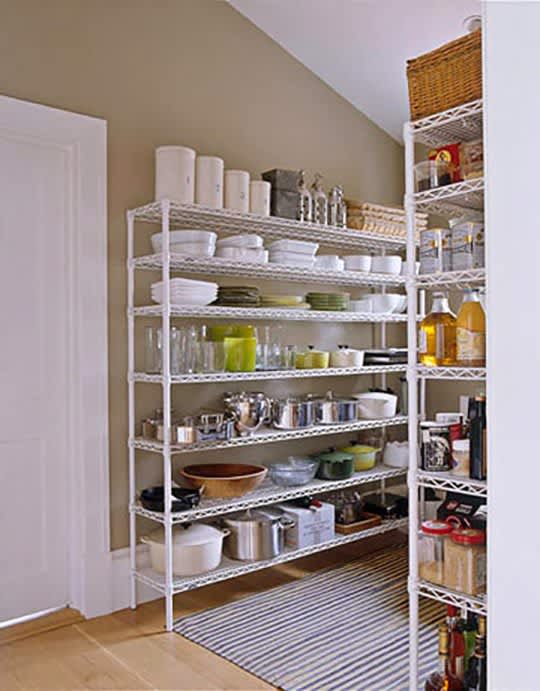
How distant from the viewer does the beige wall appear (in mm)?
3006

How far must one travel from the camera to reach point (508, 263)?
1135 millimetres

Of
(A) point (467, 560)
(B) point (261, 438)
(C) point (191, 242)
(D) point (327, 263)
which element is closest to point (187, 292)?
(C) point (191, 242)

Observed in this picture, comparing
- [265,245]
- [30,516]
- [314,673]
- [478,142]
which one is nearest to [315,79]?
[265,245]

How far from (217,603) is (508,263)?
2548 millimetres

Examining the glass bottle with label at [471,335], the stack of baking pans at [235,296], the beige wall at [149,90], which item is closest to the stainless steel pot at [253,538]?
the beige wall at [149,90]

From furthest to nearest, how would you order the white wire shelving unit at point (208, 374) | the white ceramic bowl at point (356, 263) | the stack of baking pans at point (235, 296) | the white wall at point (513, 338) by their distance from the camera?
1. the white ceramic bowl at point (356, 263)
2. the stack of baking pans at point (235, 296)
3. the white wire shelving unit at point (208, 374)
4. the white wall at point (513, 338)

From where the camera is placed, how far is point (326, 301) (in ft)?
12.2

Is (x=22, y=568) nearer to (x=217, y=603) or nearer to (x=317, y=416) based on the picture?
(x=217, y=603)

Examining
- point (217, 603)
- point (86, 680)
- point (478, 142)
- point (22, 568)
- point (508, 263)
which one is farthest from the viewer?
point (217, 603)

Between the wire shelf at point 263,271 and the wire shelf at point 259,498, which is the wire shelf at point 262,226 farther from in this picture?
the wire shelf at point 259,498

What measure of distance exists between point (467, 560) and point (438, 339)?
687mm

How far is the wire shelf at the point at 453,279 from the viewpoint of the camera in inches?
83.8

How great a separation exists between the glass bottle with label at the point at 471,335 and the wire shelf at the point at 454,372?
4cm

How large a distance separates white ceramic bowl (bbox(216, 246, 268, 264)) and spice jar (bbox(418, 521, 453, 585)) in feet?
4.99
